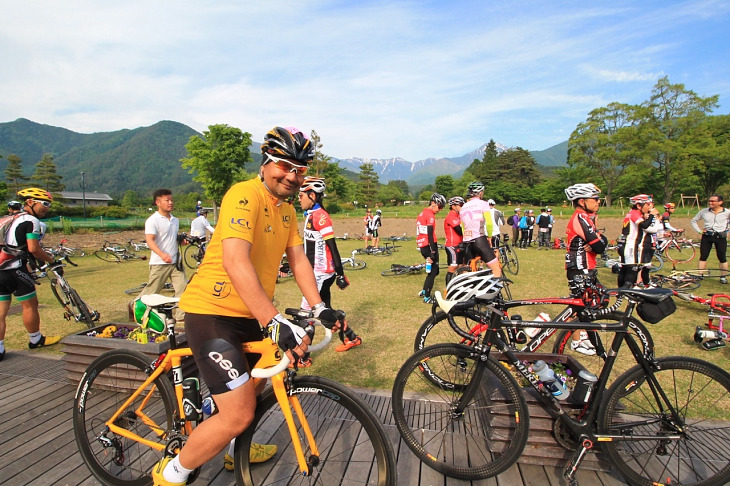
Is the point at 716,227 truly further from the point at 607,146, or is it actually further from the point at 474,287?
the point at 607,146

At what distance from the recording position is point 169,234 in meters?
6.50

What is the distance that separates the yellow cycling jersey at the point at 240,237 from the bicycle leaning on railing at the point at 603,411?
4.81ft

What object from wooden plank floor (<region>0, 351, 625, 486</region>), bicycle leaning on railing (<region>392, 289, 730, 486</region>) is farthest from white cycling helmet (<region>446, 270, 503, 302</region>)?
wooden plank floor (<region>0, 351, 625, 486</region>)

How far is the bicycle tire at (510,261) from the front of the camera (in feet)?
41.1

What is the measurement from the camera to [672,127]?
40312 mm

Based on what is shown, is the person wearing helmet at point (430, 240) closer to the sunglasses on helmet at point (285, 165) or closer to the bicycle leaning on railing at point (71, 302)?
the sunglasses on helmet at point (285, 165)

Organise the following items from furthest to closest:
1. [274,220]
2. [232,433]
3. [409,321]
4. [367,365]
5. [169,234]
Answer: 1. [409,321]
2. [169,234]
3. [367,365]
4. [274,220]
5. [232,433]

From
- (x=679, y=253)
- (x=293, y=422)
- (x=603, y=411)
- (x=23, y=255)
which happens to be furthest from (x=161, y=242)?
(x=679, y=253)

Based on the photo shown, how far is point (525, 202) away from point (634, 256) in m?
81.4

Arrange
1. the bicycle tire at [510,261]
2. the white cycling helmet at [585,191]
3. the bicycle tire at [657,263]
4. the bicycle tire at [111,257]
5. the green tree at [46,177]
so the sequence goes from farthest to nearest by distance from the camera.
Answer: the green tree at [46,177], the bicycle tire at [111,257], the bicycle tire at [510,261], the bicycle tire at [657,263], the white cycling helmet at [585,191]

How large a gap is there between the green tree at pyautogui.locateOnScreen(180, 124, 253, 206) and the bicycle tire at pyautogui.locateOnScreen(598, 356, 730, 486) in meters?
59.1

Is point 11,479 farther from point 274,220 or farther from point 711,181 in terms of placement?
point 711,181

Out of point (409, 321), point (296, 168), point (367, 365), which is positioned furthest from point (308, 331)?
point (409, 321)

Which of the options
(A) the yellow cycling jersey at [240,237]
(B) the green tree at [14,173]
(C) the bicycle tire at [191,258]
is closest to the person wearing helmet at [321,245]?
(A) the yellow cycling jersey at [240,237]
